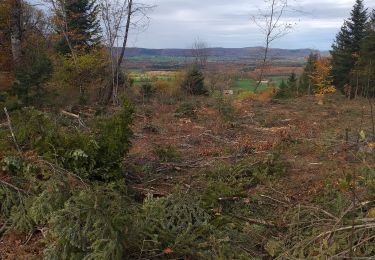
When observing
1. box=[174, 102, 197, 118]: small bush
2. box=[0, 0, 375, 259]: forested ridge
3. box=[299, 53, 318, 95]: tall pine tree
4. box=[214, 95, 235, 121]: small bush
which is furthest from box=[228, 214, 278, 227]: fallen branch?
box=[299, 53, 318, 95]: tall pine tree

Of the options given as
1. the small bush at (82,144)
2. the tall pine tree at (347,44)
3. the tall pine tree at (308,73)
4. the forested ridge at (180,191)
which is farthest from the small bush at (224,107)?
the tall pine tree at (308,73)

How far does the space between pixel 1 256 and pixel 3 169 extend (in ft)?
3.60

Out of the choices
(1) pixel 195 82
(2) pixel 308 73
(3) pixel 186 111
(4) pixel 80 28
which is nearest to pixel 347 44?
(2) pixel 308 73

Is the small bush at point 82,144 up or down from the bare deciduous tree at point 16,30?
down

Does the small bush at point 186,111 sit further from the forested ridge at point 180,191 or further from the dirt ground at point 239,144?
the forested ridge at point 180,191

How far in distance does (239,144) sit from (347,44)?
2838 centimetres

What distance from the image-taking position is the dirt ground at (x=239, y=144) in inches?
202

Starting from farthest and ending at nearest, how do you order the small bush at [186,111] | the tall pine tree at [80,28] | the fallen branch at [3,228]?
the tall pine tree at [80,28]
the small bush at [186,111]
the fallen branch at [3,228]

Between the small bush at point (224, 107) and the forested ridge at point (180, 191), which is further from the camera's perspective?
the small bush at point (224, 107)

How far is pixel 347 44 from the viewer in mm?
32719

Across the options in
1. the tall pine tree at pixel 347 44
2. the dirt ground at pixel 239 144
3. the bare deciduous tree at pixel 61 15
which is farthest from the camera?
the tall pine tree at pixel 347 44

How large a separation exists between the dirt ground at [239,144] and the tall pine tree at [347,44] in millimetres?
20334

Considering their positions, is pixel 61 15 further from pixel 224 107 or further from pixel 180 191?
pixel 180 191

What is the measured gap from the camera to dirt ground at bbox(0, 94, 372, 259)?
5.13 metres
